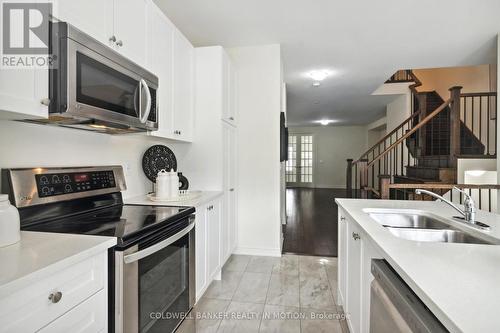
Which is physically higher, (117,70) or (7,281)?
(117,70)

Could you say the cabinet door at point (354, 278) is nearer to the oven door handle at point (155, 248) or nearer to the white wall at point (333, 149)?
the oven door handle at point (155, 248)

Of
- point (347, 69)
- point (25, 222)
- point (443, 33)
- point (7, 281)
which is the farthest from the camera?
point (347, 69)

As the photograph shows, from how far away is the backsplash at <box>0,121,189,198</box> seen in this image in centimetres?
125

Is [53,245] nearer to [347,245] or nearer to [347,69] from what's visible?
[347,245]

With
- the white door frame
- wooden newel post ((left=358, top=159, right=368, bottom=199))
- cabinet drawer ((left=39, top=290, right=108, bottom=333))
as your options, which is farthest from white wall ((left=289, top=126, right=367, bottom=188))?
cabinet drawer ((left=39, top=290, right=108, bottom=333))

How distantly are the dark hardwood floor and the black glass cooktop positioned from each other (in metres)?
2.18

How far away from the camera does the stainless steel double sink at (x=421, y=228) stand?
1.32m

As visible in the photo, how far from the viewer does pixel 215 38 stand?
3014 millimetres

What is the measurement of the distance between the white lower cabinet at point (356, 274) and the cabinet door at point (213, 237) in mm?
1081

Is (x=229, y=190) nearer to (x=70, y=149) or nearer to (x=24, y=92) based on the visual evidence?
(x=70, y=149)

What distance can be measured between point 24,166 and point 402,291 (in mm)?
1759

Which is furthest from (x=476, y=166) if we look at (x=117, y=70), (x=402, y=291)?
(x=117, y=70)

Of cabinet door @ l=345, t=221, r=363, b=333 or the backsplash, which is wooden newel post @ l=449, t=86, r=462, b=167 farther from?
the backsplash

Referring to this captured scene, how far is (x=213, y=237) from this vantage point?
2.29 metres
